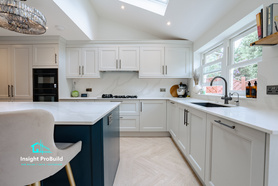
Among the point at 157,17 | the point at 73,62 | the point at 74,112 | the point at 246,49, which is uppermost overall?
the point at 157,17

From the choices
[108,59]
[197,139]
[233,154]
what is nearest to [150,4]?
[108,59]

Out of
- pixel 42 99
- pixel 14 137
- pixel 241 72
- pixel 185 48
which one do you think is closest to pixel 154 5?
pixel 185 48

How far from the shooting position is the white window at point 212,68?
95.9 inches

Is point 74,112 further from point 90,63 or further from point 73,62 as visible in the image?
point 73,62

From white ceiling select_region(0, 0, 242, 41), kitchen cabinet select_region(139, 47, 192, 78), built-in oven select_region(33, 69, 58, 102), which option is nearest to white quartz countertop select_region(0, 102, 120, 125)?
white ceiling select_region(0, 0, 242, 41)

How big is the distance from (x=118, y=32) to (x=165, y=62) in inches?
62.7

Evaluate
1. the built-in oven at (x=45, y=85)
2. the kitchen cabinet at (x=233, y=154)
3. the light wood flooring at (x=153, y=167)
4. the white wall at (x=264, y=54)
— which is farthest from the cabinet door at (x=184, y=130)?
the built-in oven at (x=45, y=85)

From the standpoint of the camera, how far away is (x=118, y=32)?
3.59 meters

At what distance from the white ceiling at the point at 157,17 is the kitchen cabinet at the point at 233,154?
5.53 ft

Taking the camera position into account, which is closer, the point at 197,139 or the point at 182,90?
the point at 197,139

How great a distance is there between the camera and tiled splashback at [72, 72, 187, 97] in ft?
11.6

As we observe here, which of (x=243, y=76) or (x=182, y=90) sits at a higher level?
(x=243, y=76)

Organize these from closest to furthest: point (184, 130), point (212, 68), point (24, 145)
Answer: point (24, 145)
point (184, 130)
point (212, 68)

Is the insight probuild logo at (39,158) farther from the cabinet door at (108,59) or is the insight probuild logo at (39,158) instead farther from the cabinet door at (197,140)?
the cabinet door at (108,59)
